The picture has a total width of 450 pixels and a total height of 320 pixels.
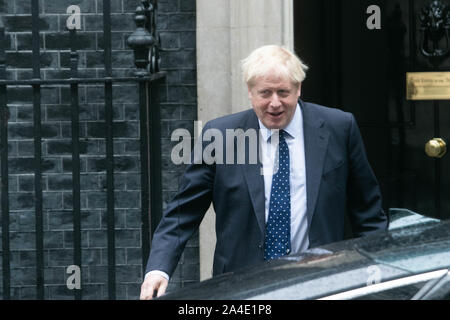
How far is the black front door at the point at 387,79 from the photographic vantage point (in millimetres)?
6594

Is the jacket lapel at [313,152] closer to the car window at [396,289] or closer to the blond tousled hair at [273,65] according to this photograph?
the blond tousled hair at [273,65]

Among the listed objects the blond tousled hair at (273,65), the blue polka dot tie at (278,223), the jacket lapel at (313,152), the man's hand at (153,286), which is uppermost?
the blond tousled hair at (273,65)

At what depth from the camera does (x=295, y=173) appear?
3984mm

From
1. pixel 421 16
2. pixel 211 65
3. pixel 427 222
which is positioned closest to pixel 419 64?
pixel 421 16

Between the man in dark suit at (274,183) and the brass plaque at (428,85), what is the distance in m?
2.66

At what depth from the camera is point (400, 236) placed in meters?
2.87

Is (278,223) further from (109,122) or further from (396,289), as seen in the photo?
(109,122)

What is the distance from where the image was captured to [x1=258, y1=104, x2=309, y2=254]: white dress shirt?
3.91m

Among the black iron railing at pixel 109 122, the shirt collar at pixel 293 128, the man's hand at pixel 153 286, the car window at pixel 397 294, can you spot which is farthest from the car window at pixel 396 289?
the black iron railing at pixel 109 122

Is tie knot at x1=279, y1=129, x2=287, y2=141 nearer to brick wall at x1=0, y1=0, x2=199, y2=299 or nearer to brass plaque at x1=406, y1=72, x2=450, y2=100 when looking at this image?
brick wall at x1=0, y1=0, x2=199, y2=299

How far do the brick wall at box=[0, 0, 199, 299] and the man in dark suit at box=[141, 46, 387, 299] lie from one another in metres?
2.23

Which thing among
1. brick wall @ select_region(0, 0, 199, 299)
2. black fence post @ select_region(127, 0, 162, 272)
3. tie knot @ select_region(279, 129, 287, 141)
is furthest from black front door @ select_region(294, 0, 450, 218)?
tie knot @ select_region(279, 129, 287, 141)
